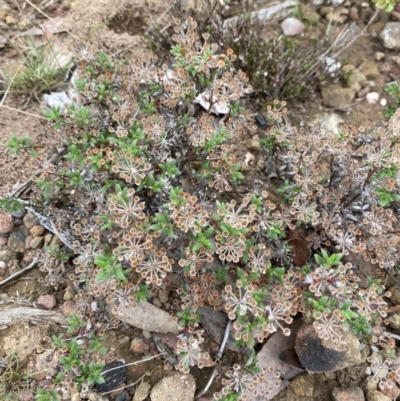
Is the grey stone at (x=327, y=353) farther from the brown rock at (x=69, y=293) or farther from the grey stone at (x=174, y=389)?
the brown rock at (x=69, y=293)

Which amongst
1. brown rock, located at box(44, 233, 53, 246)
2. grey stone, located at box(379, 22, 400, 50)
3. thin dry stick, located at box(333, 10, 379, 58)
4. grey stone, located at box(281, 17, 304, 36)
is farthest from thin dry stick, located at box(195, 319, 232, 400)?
grey stone, located at box(379, 22, 400, 50)

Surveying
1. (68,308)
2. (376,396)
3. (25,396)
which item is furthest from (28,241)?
(376,396)

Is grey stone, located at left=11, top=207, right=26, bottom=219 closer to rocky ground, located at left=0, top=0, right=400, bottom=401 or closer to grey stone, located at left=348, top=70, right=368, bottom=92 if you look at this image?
rocky ground, located at left=0, top=0, right=400, bottom=401

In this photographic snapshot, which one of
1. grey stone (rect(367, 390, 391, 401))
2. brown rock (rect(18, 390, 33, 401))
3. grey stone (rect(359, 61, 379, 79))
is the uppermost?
grey stone (rect(359, 61, 379, 79))

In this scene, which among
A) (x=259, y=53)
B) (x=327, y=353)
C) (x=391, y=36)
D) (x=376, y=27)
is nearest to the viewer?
(x=327, y=353)

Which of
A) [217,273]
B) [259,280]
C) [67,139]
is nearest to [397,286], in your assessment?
[259,280]

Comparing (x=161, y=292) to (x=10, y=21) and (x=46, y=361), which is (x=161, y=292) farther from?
(x=10, y=21)

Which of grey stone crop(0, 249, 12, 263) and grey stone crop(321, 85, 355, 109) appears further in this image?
grey stone crop(321, 85, 355, 109)
